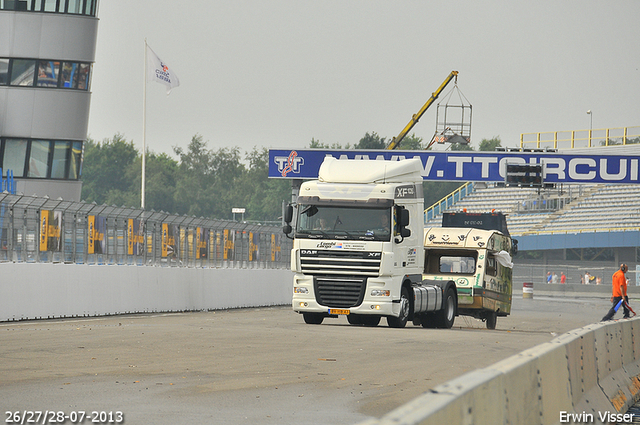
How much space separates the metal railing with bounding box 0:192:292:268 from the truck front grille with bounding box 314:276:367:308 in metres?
6.25

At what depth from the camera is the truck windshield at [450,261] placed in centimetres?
2450

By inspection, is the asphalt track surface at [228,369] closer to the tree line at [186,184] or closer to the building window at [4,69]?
the building window at [4,69]

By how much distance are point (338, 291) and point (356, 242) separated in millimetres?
1192

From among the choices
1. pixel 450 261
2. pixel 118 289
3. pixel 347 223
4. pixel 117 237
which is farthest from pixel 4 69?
pixel 347 223

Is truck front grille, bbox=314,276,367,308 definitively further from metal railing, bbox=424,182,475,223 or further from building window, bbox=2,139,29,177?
metal railing, bbox=424,182,475,223

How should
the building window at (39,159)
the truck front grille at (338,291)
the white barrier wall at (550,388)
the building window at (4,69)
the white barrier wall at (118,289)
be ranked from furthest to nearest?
the building window at (39,159)
the building window at (4,69)
the truck front grille at (338,291)
the white barrier wall at (118,289)
the white barrier wall at (550,388)

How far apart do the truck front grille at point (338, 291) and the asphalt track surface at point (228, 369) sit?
3.06 ft

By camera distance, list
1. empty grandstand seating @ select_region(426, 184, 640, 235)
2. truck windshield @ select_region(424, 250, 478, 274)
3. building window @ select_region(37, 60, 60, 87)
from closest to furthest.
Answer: truck windshield @ select_region(424, 250, 478, 274) → building window @ select_region(37, 60, 60, 87) → empty grandstand seating @ select_region(426, 184, 640, 235)

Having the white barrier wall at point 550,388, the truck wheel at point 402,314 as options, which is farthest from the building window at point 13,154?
the white barrier wall at point 550,388

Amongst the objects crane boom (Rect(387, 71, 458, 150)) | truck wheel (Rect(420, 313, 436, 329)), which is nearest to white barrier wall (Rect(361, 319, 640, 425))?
truck wheel (Rect(420, 313, 436, 329))

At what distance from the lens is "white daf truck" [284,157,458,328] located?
20375 millimetres

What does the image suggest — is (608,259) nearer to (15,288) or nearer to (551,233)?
(551,233)

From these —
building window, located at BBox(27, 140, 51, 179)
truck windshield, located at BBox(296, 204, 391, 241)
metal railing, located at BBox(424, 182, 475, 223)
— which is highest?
metal railing, located at BBox(424, 182, 475, 223)

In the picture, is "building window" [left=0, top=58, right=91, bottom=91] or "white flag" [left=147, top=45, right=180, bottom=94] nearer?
"building window" [left=0, top=58, right=91, bottom=91]
